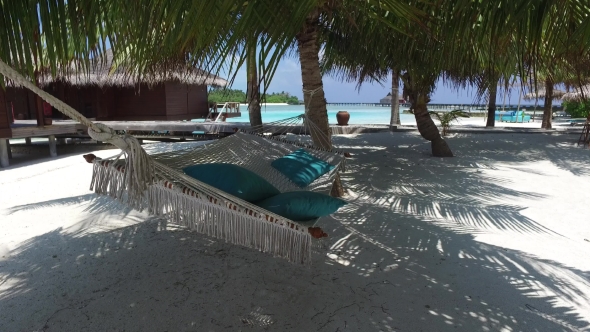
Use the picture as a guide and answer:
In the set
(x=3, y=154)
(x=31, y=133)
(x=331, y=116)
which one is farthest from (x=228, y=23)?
(x=331, y=116)

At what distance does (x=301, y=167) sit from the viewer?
244 centimetres

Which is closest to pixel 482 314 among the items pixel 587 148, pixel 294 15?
pixel 294 15

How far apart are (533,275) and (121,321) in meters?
1.66

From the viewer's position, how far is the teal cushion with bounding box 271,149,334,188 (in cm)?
233

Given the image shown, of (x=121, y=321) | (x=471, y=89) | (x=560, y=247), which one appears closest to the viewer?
(x=121, y=321)

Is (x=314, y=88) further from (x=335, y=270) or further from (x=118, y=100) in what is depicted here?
Answer: (x=118, y=100)

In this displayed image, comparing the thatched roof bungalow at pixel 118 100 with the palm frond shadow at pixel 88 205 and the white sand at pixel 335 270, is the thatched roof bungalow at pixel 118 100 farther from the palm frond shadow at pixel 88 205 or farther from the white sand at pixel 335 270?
the white sand at pixel 335 270

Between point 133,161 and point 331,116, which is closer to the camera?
point 133,161

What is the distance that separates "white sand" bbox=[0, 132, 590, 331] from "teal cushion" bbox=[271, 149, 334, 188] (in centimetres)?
29

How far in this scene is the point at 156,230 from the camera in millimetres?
2301

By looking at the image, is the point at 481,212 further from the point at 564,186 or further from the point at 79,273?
the point at 79,273

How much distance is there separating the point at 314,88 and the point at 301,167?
2.64 feet

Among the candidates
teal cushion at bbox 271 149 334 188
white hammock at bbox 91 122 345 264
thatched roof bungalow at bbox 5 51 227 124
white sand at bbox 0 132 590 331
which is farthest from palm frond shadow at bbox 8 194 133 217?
thatched roof bungalow at bbox 5 51 227 124

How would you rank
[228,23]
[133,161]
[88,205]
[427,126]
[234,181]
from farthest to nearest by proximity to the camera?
[427,126] → [88,205] → [234,181] → [133,161] → [228,23]
